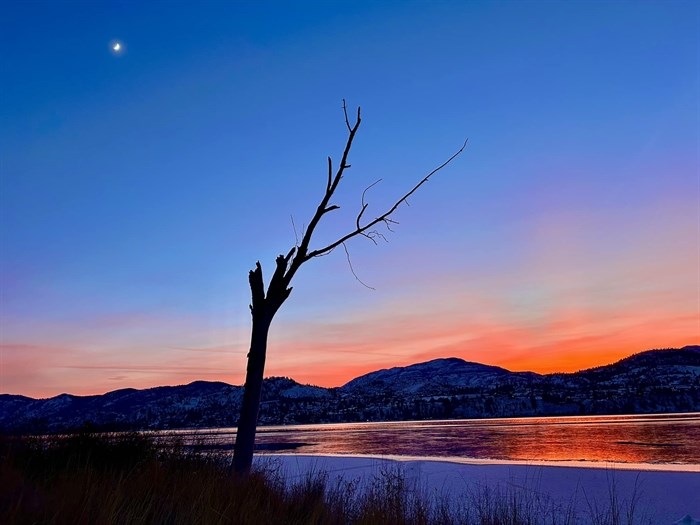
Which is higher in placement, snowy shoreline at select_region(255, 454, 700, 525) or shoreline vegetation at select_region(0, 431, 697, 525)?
shoreline vegetation at select_region(0, 431, 697, 525)

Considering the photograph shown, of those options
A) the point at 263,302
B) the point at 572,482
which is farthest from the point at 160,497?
the point at 572,482

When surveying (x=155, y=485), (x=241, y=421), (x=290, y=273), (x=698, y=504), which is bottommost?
(x=698, y=504)

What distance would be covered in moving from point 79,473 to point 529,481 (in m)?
10.7

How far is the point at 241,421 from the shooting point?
333 inches

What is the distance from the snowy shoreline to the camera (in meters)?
9.91

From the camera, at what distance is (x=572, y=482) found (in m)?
13.0

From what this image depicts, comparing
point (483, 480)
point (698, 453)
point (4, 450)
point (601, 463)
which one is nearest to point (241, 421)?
point (4, 450)

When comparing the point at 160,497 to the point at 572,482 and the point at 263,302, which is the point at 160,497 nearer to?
the point at 263,302

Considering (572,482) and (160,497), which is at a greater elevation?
(160,497)

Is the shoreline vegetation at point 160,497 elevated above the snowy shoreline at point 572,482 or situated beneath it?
elevated above

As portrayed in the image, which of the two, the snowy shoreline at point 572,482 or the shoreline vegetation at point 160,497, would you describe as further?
the snowy shoreline at point 572,482

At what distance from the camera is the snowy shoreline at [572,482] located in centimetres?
991

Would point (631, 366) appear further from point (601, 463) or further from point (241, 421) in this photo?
point (241, 421)

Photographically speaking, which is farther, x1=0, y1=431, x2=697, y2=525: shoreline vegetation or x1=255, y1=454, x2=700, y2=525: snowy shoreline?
x1=255, y1=454, x2=700, y2=525: snowy shoreline
